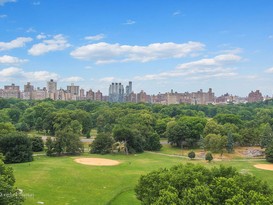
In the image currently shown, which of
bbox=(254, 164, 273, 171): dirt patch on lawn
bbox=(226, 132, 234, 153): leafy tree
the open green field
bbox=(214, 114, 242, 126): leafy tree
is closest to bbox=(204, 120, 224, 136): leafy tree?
bbox=(226, 132, 234, 153): leafy tree

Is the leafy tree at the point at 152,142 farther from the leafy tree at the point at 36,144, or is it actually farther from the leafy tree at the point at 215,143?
the leafy tree at the point at 36,144

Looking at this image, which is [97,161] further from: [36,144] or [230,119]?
[230,119]

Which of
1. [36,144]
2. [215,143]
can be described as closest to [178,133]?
[215,143]

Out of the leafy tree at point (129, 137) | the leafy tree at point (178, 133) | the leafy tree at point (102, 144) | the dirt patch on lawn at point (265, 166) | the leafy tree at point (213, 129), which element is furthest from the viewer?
the leafy tree at point (213, 129)

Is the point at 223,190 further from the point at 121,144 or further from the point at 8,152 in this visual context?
the point at 121,144

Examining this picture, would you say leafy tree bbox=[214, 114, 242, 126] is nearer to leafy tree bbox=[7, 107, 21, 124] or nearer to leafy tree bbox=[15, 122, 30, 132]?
leafy tree bbox=[15, 122, 30, 132]

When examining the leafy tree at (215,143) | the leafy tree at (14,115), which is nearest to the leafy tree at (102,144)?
the leafy tree at (215,143)
